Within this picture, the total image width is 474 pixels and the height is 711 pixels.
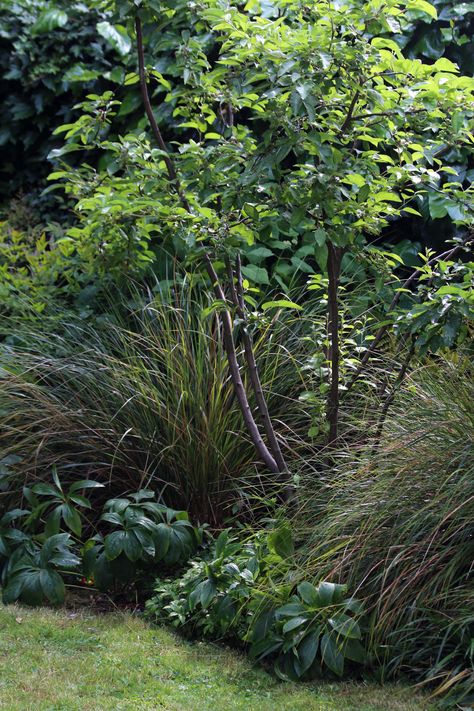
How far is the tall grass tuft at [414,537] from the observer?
3838 mm

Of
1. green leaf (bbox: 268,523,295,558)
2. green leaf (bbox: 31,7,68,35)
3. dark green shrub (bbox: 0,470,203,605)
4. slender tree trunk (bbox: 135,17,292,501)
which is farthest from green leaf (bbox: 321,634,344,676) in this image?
green leaf (bbox: 31,7,68,35)

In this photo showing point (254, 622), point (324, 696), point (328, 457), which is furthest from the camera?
point (328, 457)

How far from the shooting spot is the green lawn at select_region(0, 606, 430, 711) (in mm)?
3607

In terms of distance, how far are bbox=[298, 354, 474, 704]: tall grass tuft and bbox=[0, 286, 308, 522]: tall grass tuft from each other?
77 centimetres

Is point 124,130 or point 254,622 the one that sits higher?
point 124,130

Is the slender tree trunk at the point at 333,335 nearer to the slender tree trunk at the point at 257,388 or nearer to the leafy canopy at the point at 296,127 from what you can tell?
the leafy canopy at the point at 296,127

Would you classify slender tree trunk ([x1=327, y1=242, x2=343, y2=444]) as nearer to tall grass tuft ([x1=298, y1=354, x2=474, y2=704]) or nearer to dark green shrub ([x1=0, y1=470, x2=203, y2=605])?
tall grass tuft ([x1=298, y1=354, x2=474, y2=704])

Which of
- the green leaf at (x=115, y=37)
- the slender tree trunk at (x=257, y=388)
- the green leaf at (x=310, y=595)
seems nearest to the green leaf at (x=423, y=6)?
the slender tree trunk at (x=257, y=388)

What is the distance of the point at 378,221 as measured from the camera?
4.68 metres

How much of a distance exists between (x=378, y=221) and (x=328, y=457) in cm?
127

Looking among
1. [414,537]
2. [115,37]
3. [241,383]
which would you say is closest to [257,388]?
[241,383]

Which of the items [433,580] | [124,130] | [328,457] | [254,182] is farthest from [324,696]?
[124,130]

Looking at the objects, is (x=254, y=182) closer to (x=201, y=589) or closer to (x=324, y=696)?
(x=201, y=589)

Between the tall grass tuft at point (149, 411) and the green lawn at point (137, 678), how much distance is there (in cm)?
104
